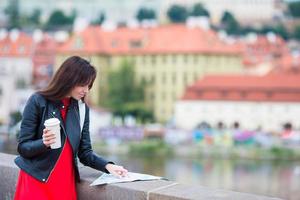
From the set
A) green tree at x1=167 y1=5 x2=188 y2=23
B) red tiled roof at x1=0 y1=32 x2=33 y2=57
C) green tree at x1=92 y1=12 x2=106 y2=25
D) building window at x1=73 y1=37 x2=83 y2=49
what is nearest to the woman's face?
building window at x1=73 y1=37 x2=83 y2=49

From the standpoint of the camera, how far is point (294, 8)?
32.8 metres

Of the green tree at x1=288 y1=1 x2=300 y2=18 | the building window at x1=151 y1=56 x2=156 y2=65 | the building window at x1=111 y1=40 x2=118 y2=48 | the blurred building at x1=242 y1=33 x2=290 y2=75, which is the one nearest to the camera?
the building window at x1=151 y1=56 x2=156 y2=65

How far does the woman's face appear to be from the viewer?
3.49 ft

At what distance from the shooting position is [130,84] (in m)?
22.0

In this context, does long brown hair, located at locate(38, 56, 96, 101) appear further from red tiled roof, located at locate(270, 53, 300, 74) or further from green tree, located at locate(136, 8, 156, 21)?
green tree, located at locate(136, 8, 156, 21)

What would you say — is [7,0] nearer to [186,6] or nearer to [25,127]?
[186,6]

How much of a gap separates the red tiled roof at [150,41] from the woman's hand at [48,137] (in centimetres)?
2252

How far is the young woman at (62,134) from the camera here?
3.44ft

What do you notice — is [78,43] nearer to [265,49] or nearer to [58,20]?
[58,20]

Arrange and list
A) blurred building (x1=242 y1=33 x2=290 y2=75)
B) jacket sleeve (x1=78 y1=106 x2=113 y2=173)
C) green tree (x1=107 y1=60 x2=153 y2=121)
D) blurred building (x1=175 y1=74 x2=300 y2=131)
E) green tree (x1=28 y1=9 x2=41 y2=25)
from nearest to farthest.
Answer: jacket sleeve (x1=78 y1=106 x2=113 y2=173)
blurred building (x1=175 y1=74 x2=300 y2=131)
green tree (x1=107 y1=60 x2=153 y2=121)
blurred building (x1=242 y1=33 x2=290 y2=75)
green tree (x1=28 y1=9 x2=41 y2=25)

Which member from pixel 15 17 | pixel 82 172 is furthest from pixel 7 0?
pixel 82 172

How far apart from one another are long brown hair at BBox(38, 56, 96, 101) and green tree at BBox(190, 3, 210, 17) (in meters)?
28.8

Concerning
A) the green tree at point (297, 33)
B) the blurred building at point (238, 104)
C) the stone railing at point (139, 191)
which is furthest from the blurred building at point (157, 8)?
the stone railing at point (139, 191)

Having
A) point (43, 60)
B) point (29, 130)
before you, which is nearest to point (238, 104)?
point (43, 60)
